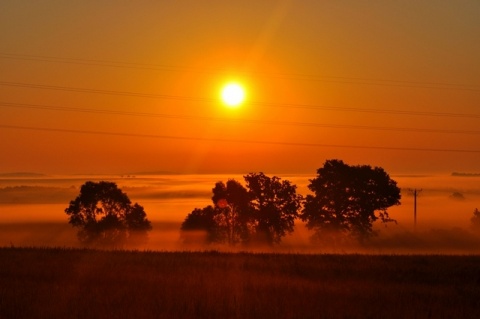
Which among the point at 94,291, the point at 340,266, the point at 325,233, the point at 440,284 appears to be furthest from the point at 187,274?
the point at 325,233

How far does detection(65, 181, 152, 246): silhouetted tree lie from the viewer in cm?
6662

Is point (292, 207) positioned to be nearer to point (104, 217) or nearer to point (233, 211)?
point (233, 211)

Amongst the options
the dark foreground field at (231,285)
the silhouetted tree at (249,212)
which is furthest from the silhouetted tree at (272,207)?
the dark foreground field at (231,285)

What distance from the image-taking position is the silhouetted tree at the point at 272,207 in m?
68.2

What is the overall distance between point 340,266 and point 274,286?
324 inches

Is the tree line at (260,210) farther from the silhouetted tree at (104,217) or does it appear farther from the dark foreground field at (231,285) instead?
the dark foreground field at (231,285)

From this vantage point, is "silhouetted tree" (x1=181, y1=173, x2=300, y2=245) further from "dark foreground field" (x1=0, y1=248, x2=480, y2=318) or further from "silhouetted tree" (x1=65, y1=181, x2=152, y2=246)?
"dark foreground field" (x1=0, y1=248, x2=480, y2=318)

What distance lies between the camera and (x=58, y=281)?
79.9 ft

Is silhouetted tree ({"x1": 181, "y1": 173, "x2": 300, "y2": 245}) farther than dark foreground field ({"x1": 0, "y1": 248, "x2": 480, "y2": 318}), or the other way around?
silhouetted tree ({"x1": 181, "y1": 173, "x2": 300, "y2": 245})

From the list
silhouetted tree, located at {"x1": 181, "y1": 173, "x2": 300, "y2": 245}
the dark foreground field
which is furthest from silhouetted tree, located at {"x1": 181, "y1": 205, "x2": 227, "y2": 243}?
the dark foreground field

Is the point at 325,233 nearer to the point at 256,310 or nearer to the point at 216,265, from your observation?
the point at 216,265

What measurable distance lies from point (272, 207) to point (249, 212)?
248cm

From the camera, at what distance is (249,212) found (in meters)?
69.1

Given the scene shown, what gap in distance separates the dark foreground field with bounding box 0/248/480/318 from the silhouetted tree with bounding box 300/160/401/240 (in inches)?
1078
